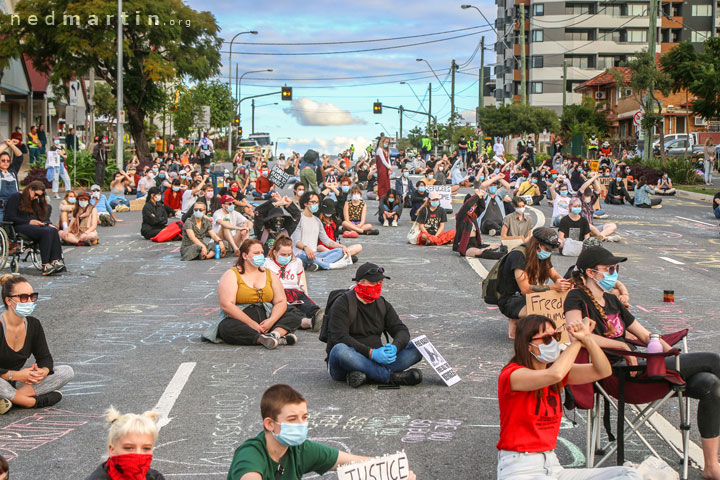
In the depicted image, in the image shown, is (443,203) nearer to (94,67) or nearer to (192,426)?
(192,426)

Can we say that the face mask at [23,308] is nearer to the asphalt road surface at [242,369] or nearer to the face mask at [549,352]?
the asphalt road surface at [242,369]

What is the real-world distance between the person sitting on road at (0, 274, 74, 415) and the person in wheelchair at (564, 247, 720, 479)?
170 inches

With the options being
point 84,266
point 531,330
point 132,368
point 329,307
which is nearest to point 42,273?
point 84,266

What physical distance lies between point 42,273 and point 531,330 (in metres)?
12.7

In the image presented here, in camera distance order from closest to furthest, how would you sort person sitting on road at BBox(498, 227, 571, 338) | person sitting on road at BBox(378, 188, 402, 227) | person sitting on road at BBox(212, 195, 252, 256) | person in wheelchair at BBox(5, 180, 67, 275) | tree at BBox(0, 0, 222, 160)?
person sitting on road at BBox(498, 227, 571, 338) < person in wheelchair at BBox(5, 180, 67, 275) < person sitting on road at BBox(212, 195, 252, 256) < person sitting on road at BBox(378, 188, 402, 227) < tree at BBox(0, 0, 222, 160)

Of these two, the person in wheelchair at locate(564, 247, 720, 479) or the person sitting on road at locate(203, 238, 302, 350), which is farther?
the person sitting on road at locate(203, 238, 302, 350)

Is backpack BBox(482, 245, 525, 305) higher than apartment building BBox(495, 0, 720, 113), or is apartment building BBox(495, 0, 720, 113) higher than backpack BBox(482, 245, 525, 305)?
apartment building BBox(495, 0, 720, 113)

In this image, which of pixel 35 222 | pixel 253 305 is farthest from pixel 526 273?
pixel 35 222

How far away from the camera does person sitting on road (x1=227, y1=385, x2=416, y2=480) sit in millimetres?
4629

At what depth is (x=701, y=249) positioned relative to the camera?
21.0m

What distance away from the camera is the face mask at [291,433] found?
462cm

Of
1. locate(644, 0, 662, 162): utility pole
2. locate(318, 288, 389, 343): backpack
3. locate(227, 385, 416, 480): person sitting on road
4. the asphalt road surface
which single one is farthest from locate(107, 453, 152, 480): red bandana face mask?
locate(644, 0, 662, 162): utility pole

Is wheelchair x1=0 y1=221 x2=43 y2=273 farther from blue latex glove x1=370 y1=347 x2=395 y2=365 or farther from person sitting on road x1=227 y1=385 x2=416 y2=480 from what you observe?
person sitting on road x1=227 y1=385 x2=416 y2=480

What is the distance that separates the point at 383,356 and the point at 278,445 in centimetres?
374
